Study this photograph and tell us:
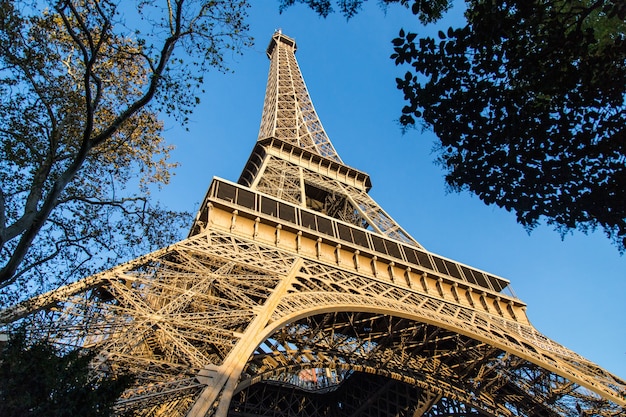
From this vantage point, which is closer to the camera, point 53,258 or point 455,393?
point 53,258

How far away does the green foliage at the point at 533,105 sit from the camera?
286 inches

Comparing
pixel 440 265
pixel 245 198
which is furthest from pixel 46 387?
pixel 440 265

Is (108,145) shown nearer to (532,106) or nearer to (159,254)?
(159,254)

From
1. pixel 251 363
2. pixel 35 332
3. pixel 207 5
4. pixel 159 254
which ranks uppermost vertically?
pixel 207 5

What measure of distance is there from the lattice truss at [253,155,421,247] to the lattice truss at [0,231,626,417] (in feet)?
23.6

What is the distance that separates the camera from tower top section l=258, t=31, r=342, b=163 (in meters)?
37.1

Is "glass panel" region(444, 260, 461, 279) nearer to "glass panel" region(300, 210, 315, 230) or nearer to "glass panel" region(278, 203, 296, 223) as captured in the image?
"glass panel" region(300, 210, 315, 230)

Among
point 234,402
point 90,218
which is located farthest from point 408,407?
point 90,218

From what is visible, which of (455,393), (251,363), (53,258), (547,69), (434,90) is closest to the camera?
(547,69)

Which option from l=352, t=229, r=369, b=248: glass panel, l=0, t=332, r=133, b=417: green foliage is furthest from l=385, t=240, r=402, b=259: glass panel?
l=0, t=332, r=133, b=417: green foliage

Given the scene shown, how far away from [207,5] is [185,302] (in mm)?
7047

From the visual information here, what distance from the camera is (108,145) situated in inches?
408

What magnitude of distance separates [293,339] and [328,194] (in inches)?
710

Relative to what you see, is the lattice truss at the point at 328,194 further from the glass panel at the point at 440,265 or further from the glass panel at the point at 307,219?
the glass panel at the point at 307,219
